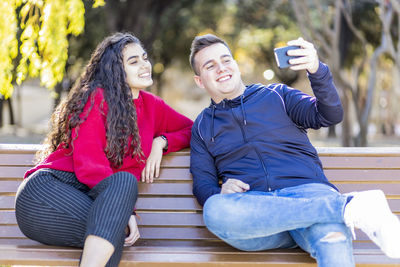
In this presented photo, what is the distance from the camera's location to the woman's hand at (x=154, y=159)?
11.1 feet

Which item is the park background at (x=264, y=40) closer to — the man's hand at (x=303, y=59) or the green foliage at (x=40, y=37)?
the green foliage at (x=40, y=37)

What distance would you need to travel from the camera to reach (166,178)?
3.53 meters

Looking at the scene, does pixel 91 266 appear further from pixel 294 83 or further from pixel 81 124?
pixel 294 83

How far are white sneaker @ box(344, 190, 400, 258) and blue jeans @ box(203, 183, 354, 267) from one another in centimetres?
7

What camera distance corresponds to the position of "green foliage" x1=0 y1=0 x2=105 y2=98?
159 inches

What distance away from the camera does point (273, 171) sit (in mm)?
3082

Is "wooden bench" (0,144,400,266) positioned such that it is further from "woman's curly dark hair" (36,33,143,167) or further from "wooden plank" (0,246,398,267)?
"woman's curly dark hair" (36,33,143,167)

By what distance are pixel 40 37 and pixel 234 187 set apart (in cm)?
231

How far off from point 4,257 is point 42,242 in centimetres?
22

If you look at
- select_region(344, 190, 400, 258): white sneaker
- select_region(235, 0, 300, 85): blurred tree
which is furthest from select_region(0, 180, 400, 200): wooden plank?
select_region(235, 0, 300, 85): blurred tree

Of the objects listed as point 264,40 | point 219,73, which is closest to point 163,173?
point 219,73

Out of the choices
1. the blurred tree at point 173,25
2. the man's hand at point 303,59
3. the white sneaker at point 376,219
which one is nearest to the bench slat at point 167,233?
the white sneaker at point 376,219

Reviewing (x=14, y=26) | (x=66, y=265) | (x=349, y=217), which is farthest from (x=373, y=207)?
(x=14, y=26)

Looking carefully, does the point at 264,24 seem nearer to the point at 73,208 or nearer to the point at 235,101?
the point at 235,101
